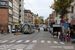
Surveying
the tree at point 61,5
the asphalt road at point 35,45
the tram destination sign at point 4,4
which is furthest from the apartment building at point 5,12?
the asphalt road at point 35,45

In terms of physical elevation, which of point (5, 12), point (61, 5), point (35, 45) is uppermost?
point (5, 12)

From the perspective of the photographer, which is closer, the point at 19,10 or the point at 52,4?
the point at 52,4

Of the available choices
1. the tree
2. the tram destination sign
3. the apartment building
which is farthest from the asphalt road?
the tram destination sign

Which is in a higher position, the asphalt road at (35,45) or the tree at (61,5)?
the tree at (61,5)

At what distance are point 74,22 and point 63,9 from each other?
366 centimetres

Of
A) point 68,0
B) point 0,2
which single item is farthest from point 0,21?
point 68,0

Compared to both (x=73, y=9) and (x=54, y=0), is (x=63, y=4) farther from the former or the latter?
(x=73, y=9)


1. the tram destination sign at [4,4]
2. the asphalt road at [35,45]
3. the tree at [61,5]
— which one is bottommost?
the asphalt road at [35,45]

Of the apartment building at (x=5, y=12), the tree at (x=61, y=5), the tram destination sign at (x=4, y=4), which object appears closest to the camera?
the tree at (x=61, y=5)

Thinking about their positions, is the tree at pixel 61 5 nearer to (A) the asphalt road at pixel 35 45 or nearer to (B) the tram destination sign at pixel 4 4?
(A) the asphalt road at pixel 35 45

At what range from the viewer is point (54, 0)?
29672mm

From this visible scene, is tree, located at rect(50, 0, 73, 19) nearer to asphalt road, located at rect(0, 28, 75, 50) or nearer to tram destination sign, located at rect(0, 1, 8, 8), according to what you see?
asphalt road, located at rect(0, 28, 75, 50)

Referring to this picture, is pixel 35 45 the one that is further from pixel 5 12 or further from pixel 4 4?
pixel 5 12

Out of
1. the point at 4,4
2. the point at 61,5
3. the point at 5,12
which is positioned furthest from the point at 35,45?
the point at 5,12
